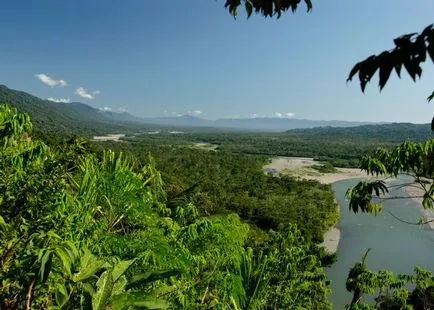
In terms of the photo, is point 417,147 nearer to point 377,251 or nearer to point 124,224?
point 124,224

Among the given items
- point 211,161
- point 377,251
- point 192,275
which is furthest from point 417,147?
point 211,161

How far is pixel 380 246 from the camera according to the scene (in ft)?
97.2

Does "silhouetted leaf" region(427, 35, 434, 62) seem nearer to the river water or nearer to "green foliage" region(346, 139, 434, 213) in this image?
"green foliage" region(346, 139, 434, 213)

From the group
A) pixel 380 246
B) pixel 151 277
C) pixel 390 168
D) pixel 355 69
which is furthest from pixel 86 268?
pixel 380 246

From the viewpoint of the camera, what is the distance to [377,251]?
93.7ft

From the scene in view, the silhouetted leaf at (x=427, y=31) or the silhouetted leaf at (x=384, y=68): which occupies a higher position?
the silhouetted leaf at (x=427, y=31)

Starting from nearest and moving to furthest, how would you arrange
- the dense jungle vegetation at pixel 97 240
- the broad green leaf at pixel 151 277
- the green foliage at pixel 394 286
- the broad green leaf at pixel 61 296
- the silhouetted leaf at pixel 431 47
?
the silhouetted leaf at pixel 431 47 → the broad green leaf at pixel 61 296 → the dense jungle vegetation at pixel 97 240 → the broad green leaf at pixel 151 277 → the green foliage at pixel 394 286

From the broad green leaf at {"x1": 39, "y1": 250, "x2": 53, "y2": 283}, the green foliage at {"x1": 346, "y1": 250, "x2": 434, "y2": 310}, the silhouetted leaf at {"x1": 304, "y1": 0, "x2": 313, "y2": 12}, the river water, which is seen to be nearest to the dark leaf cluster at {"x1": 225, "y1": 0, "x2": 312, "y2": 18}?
the silhouetted leaf at {"x1": 304, "y1": 0, "x2": 313, "y2": 12}

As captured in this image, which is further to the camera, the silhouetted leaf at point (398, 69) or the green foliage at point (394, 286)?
the green foliage at point (394, 286)

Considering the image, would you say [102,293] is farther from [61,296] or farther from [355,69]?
[355,69]

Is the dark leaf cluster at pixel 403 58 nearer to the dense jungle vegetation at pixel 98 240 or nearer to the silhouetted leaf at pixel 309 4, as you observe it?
the silhouetted leaf at pixel 309 4

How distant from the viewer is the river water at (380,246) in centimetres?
2494

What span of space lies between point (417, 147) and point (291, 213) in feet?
102

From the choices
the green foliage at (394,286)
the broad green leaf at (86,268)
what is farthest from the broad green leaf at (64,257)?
the green foliage at (394,286)
